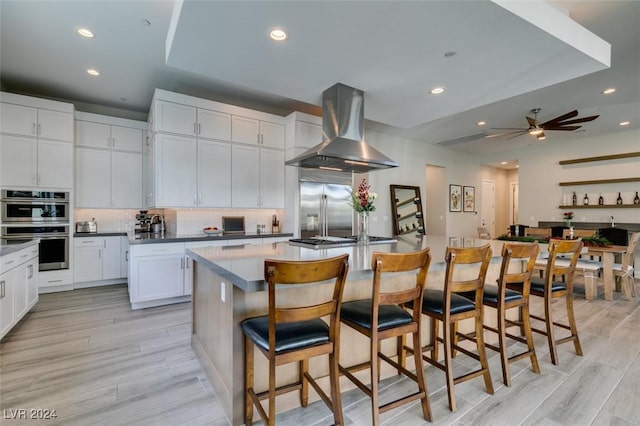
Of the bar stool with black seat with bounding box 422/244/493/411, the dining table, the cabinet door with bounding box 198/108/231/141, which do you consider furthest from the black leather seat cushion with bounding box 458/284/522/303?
the cabinet door with bounding box 198/108/231/141

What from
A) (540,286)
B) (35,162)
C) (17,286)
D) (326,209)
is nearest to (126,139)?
(35,162)

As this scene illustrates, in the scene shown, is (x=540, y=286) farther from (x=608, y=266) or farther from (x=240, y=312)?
(x=608, y=266)

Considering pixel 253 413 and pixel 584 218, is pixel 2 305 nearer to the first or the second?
pixel 253 413

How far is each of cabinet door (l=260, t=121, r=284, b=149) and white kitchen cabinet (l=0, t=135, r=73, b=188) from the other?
2.93 m

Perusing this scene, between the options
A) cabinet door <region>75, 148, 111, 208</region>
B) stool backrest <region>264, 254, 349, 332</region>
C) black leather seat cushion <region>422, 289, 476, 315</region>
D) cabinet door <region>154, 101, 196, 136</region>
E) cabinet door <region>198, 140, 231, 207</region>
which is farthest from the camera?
cabinet door <region>75, 148, 111, 208</region>

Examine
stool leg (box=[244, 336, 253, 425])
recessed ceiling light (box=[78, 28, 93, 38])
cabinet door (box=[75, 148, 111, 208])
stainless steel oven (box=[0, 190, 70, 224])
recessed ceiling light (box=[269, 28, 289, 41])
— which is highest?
recessed ceiling light (box=[78, 28, 93, 38])

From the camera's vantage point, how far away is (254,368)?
Result: 177cm

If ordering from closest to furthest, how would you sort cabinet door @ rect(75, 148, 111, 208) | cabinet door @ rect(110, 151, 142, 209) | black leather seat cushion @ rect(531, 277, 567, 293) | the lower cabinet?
black leather seat cushion @ rect(531, 277, 567, 293) → the lower cabinet → cabinet door @ rect(75, 148, 111, 208) → cabinet door @ rect(110, 151, 142, 209)

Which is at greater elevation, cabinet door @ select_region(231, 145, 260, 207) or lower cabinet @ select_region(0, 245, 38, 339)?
cabinet door @ select_region(231, 145, 260, 207)

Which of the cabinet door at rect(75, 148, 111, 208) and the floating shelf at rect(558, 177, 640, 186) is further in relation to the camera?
the floating shelf at rect(558, 177, 640, 186)

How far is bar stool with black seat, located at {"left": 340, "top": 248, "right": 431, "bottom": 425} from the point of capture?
159cm

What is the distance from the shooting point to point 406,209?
23.7 feet

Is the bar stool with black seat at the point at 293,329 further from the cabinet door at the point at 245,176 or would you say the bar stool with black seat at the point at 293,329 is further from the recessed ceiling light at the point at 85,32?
the recessed ceiling light at the point at 85,32

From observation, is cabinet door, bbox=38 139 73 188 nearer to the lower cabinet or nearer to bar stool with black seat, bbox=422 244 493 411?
the lower cabinet
